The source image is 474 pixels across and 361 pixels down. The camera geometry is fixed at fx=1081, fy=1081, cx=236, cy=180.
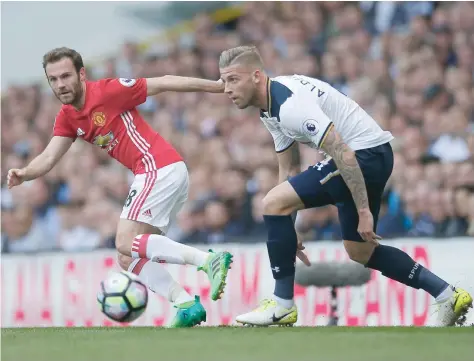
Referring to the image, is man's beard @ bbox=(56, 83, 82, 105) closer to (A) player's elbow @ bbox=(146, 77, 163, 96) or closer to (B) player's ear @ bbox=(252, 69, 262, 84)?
(A) player's elbow @ bbox=(146, 77, 163, 96)

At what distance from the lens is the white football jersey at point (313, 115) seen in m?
7.06

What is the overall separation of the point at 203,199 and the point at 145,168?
4.32m

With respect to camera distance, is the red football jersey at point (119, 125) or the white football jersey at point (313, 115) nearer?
the white football jersey at point (313, 115)

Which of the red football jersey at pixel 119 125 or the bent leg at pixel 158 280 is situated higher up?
the red football jersey at pixel 119 125

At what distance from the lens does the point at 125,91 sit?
26.7ft

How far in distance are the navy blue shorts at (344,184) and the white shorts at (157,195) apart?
3.32 feet

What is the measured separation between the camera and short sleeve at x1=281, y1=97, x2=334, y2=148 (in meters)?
7.02

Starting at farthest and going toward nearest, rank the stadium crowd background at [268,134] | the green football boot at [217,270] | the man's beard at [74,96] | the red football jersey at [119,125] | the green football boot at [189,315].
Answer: the stadium crowd background at [268,134], the red football jersey at [119,125], the man's beard at [74,96], the green football boot at [189,315], the green football boot at [217,270]

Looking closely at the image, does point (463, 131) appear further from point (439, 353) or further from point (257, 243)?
point (439, 353)

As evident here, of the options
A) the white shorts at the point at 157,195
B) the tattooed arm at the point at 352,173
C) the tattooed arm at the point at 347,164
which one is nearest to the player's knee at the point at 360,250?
the tattooed arm at the point at 352,173

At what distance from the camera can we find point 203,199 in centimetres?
1235

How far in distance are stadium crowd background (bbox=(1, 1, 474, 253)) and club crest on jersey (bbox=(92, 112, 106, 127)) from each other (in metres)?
3.39

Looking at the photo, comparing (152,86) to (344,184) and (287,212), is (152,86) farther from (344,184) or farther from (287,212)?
(344,184)

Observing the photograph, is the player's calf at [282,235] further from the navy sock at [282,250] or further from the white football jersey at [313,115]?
the white football jersey at [313,115]
